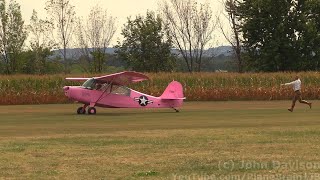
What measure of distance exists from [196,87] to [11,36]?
38.8 m

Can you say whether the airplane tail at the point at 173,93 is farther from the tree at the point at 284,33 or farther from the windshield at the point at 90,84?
the tree at the point at 284,33

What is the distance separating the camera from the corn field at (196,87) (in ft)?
146

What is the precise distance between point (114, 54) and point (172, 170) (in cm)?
7156

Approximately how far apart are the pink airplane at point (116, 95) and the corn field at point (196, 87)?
1117cm

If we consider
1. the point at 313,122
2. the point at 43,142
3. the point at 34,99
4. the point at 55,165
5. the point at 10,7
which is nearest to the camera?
the point at 55,165

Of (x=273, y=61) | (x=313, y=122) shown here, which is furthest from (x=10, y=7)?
(x=313, y=122)

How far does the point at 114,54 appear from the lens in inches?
3260

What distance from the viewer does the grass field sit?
11.5m

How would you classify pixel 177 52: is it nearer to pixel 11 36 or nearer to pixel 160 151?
pixel 11 36

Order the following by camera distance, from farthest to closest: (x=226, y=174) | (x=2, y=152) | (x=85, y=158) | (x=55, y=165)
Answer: (x=2, y=152)
(x=85, y=158)
(x=55, y=165)
(x=226, y=174)

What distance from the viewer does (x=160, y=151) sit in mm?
14602

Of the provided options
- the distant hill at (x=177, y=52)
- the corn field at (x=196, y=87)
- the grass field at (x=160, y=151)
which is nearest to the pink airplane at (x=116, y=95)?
the grass field at (x=160, y=151)

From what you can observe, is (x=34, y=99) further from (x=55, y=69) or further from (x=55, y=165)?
(x=55, y=69)

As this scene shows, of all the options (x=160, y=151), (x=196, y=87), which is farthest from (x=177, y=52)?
(x=160, y=151)
